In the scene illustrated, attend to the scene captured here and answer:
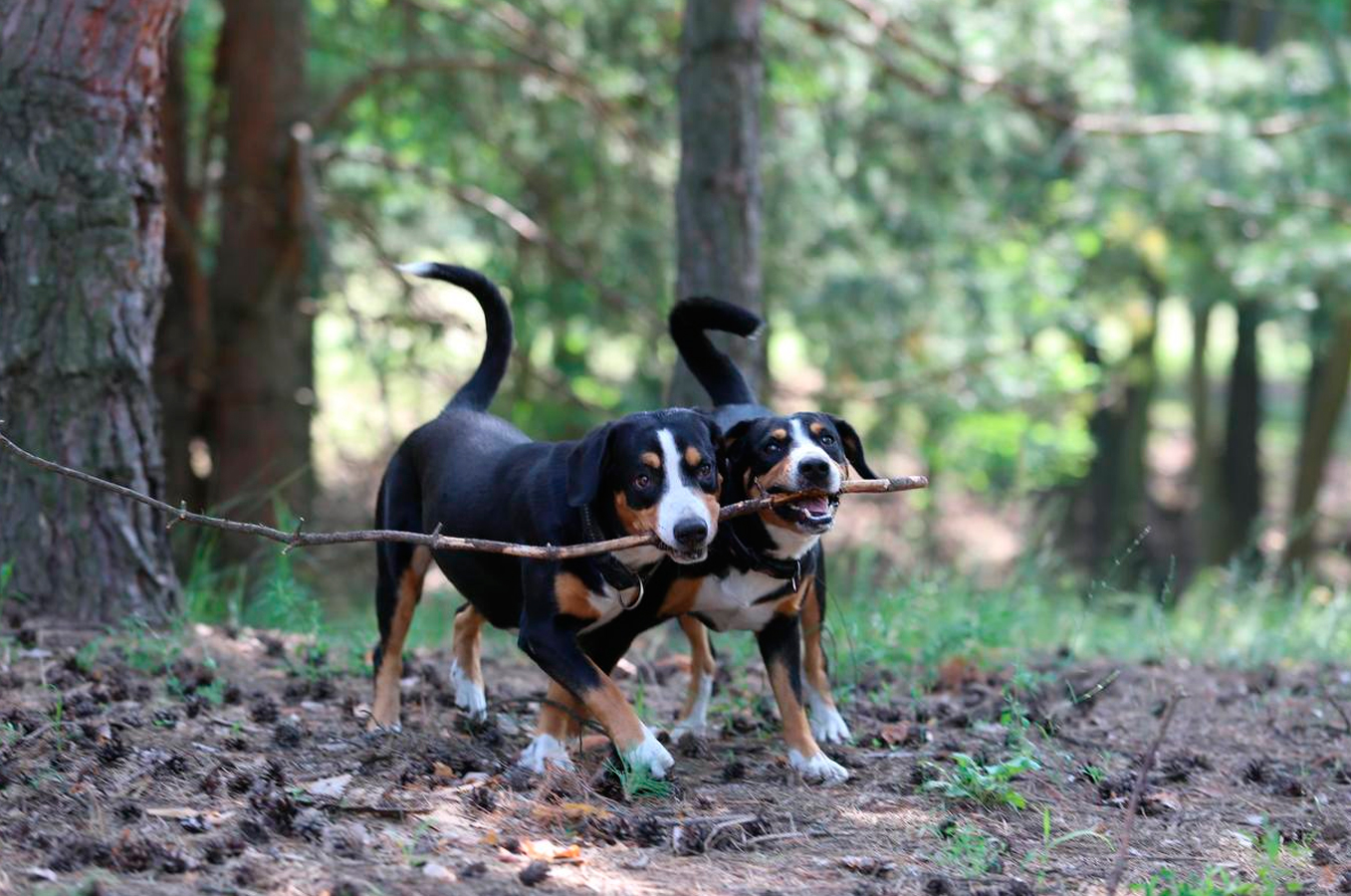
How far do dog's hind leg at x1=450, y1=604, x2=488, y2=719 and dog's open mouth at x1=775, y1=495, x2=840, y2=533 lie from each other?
5.01 feet

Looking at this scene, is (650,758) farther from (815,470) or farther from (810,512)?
(815,470)

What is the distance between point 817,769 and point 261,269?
7.95 metres

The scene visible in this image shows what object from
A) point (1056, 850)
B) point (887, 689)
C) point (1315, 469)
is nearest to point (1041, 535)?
point (887, 689)

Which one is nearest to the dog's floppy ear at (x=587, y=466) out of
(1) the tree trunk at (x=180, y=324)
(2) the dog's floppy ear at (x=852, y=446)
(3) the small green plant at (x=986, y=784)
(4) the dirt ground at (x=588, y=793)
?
(4) the dirt ground at (x=588, y=793)

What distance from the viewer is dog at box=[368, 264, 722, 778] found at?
191 inches

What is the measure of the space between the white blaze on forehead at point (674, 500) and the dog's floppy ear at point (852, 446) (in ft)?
3.11

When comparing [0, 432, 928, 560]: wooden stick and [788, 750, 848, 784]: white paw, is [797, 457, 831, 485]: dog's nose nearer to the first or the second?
[0, 432, 928, 560]: wooden stick

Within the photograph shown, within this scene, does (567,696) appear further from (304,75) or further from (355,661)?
(304,75)

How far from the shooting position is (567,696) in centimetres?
529

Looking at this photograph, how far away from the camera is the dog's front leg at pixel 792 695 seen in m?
5.17

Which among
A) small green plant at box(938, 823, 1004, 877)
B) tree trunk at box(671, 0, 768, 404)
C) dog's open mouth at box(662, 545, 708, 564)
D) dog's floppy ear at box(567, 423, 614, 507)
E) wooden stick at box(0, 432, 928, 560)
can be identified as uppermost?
tree trunk at box(671, 0, 768, 404)

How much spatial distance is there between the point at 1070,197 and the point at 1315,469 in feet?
26.5

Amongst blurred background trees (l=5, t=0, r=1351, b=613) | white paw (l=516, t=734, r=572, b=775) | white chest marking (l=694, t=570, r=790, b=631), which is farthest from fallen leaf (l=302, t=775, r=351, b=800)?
blurred background trees (l=5, t=0, r=1351, b=613)

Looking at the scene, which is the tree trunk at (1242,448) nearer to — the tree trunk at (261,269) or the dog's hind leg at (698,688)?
the tree trunk at (261,269)
